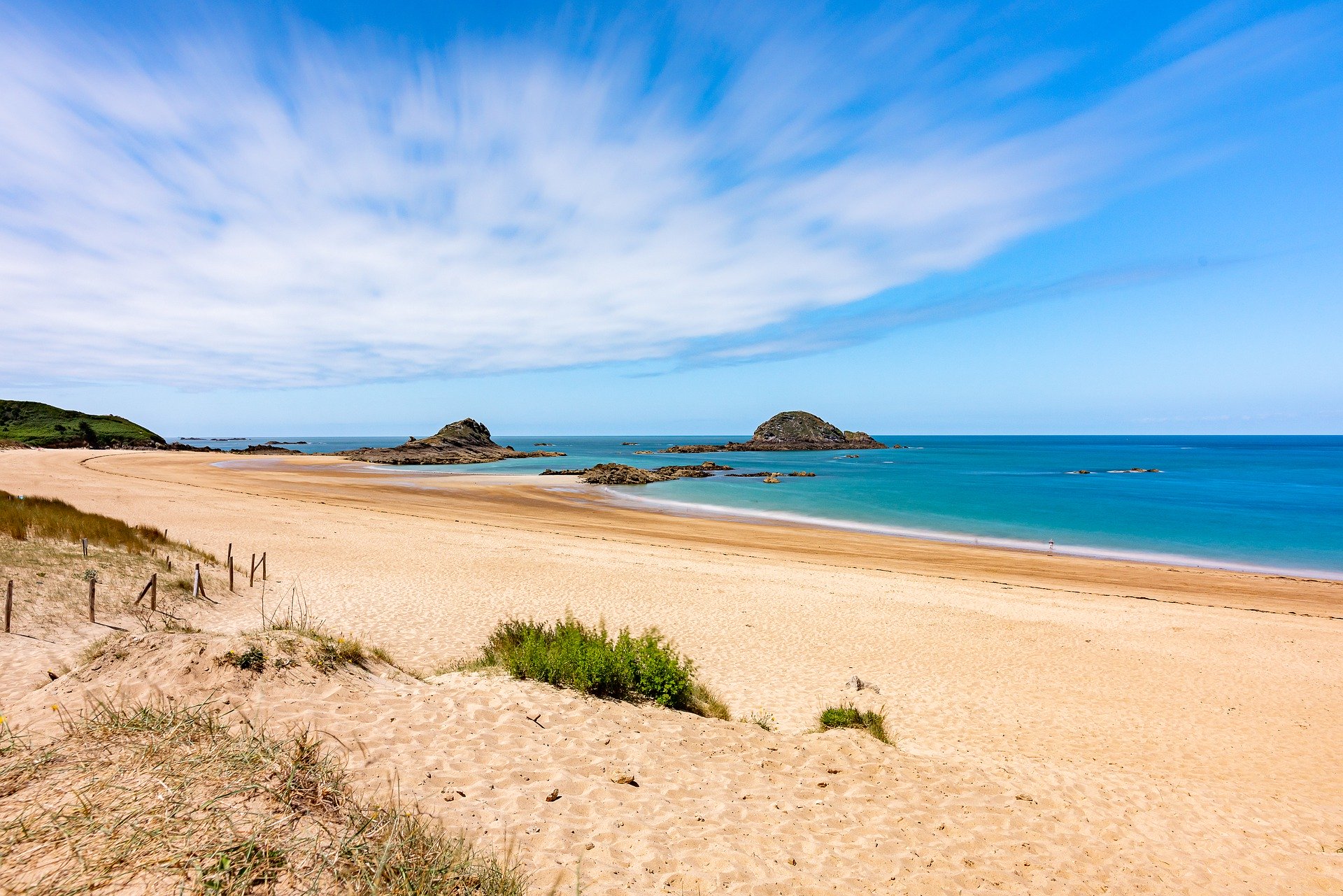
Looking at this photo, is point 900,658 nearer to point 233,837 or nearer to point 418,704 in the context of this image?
point 418,704

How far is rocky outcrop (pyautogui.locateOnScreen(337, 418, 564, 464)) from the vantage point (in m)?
91.5

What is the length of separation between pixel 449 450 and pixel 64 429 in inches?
2348

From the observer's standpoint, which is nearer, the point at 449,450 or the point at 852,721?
the point at 852,721

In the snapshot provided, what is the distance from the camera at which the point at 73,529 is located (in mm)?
15883

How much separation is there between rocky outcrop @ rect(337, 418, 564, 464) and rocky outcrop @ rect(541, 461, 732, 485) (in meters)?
29.9

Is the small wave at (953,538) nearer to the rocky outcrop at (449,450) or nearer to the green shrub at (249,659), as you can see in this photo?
the green shrub at (249,659)

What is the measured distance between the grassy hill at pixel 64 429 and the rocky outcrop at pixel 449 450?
33.3m

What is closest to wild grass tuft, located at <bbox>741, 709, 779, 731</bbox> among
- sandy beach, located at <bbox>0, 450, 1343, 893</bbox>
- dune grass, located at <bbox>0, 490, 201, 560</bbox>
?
sandy beach, located at <bbox>0, 450, 1343, 893</bbox>

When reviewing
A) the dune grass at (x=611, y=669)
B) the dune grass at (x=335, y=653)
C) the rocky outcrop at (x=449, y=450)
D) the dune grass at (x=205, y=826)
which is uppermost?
the rocky outcrop at (x=449, y=450)

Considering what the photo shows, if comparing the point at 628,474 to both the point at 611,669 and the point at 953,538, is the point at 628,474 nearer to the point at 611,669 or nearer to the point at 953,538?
the point at 953,538

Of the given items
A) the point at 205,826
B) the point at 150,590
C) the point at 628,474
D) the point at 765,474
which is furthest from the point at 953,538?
the point at 765,474

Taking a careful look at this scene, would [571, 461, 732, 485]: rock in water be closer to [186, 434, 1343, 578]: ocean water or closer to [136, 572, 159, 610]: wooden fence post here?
[186, 434, 1343, 578]: ocean water

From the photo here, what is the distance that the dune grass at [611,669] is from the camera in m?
8.38

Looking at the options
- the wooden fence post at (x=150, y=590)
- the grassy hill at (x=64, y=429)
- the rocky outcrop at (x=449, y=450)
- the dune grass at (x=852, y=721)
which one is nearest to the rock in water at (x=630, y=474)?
the rocky outcrop at (x=449, y=450)
